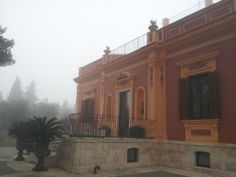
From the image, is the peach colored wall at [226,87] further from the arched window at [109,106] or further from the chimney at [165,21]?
the arched window at [109,106]

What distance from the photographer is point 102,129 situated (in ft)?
41.8

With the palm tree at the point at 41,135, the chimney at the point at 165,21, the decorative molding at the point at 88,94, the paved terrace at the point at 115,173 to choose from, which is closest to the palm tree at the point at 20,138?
the paved terrace at the point at 115,173

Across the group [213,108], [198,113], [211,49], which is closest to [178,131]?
[198,113]

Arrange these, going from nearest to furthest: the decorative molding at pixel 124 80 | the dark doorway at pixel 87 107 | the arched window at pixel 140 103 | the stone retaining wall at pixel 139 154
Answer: the stone retaining wall at pixel 139 154 < the arched window at pixel 140 103 < the decorative molding at pixel 124 80 < the dark doorway at pixel 87 107

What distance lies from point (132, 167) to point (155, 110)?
9.49 feet

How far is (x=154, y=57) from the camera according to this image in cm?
1225

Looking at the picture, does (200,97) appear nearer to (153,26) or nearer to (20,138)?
(153,26)

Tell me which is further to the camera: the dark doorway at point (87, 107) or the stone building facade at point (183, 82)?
the dark doorway at point (87, 107)

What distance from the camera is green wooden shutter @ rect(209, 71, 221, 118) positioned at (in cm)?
925

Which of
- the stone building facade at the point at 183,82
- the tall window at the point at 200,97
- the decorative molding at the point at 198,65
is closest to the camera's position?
the stone building facade at the point at 183,82

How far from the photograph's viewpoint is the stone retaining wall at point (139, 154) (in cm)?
897

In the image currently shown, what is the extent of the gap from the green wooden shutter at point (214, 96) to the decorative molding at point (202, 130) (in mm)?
302

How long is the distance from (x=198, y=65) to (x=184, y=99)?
155 cm

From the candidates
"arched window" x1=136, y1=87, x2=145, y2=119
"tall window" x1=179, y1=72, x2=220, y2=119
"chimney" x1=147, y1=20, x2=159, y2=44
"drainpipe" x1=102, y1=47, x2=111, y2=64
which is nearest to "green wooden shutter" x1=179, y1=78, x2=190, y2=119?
"tall window" x1=179, y1=72, x2=220, y2=119
